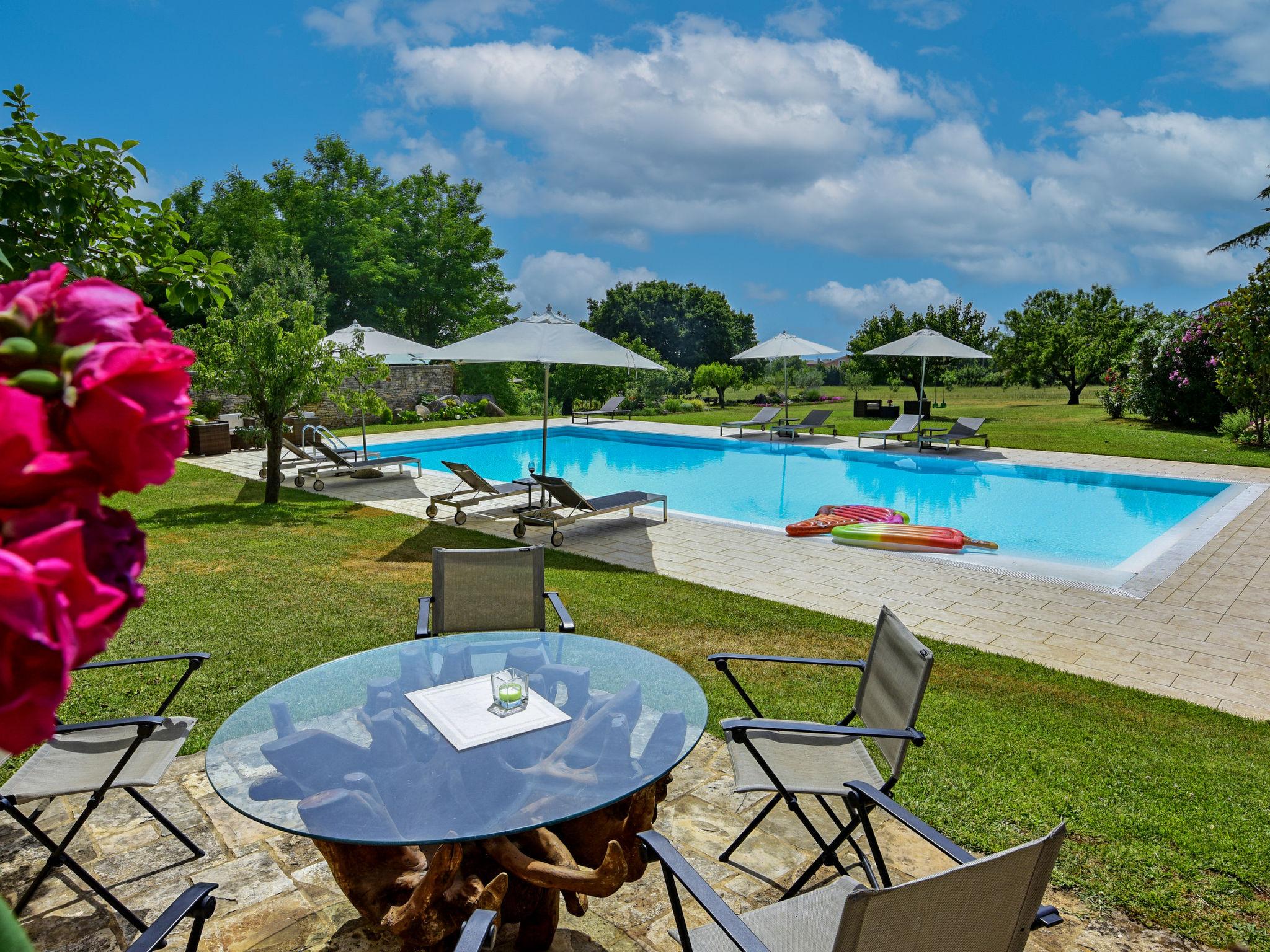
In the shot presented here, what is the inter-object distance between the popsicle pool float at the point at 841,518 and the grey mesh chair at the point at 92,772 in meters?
8.07

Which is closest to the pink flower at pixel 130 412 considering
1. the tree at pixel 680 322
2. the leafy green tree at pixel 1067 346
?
the leafy green tree at pixel 1067 346

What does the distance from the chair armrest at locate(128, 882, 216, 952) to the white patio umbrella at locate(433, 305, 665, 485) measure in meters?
7.65

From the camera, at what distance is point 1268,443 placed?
17875 millimetres

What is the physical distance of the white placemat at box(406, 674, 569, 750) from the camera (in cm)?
→ 281

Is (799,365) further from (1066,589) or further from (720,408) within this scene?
(1066,589)

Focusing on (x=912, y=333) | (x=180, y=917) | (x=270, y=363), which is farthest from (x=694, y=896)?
(x=912, y=333)

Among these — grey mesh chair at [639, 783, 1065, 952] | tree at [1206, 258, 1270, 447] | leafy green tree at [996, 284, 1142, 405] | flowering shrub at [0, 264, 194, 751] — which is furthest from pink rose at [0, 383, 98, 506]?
leafy green tree at [996, 284, 1142, 405]

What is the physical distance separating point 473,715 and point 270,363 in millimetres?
9136

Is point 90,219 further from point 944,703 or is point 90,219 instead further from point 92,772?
point 944,703

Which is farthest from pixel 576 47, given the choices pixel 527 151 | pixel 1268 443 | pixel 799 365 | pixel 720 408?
pixel 1268 443

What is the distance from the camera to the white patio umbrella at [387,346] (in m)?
15.1

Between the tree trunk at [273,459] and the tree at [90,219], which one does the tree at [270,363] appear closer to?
the tree trunk at [273,459]

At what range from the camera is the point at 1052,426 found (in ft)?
75.9

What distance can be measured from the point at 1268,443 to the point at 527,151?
7796 cm
